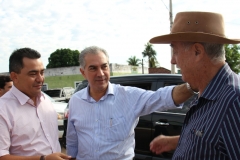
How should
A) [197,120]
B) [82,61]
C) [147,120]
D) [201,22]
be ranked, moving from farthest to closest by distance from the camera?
[147,120] → [82,61] → [201,22] → [197,120]

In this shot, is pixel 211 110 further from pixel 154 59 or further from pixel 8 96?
pixel 154 59

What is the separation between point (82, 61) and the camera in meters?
2.47

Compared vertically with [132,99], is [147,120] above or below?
below

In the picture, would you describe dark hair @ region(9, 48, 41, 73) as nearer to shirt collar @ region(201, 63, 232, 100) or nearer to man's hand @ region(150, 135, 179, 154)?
man's hand @ region(150, 135, 179, 154)

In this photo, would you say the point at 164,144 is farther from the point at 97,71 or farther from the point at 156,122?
the point at 156,122

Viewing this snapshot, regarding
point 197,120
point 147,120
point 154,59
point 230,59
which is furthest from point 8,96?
point 154,59

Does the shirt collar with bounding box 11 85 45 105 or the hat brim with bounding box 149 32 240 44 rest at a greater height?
the hat brim with bounding box 149 32 240 44

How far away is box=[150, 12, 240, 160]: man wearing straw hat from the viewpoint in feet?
3.98

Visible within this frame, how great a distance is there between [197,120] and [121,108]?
0.93 meters

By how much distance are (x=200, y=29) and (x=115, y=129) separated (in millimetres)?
1142

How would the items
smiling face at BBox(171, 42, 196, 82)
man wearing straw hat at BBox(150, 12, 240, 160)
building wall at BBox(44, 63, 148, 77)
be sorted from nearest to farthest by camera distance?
man wearing straw hat at BBox(150, 12, 240, 160)
smiling face at BBox(171, 42, 196, 82)
building wall at BBox(44, 63, 148, 77)

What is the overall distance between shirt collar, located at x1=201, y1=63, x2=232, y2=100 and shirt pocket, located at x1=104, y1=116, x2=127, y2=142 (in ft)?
3.16

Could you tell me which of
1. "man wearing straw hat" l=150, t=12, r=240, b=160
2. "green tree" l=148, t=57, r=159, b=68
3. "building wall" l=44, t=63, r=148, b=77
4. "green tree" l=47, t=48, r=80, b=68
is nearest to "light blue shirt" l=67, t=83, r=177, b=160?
"man wearing straw hat" l=150, t=12, r=240, b=160

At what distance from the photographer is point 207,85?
4.87 feet
